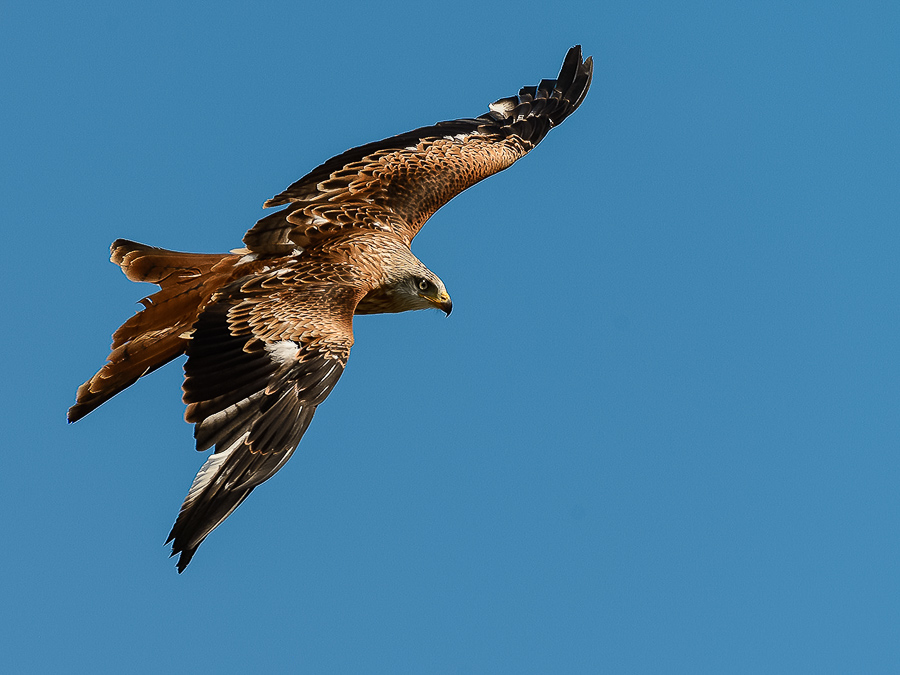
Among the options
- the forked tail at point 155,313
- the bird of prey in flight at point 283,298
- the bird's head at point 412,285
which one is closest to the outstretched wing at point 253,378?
the bird of prey in flight at point 283,298

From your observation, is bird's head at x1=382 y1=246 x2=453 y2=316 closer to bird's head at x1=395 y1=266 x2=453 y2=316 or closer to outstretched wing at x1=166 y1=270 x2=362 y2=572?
bird's head at x1=395 y1=266 x2=453 y2=316

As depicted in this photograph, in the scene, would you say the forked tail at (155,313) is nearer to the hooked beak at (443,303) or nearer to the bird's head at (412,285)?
the bird's head at (412,285)

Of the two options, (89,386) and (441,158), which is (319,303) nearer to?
(89,386)

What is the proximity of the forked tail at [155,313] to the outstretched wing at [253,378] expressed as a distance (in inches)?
15.4

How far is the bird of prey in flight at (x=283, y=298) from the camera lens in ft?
27.2

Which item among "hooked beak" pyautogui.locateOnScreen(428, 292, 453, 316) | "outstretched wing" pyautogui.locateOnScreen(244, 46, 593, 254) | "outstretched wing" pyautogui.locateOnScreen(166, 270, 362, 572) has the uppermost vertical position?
"outstretched wing" pyautogui.locateOnScreen(244, 46, 593, 254)

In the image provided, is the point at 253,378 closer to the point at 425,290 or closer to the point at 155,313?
the point at 155,313

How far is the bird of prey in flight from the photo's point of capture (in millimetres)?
8305

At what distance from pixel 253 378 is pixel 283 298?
3.19 ft

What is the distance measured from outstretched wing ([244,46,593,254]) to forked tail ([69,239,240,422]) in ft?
1.77

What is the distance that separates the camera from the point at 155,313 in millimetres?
9938

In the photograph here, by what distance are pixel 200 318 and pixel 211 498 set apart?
203 cm

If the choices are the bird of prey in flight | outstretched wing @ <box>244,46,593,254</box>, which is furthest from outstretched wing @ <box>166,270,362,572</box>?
outstretched wing @ <box>244,46,593,254</box>

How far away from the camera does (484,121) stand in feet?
43.0
